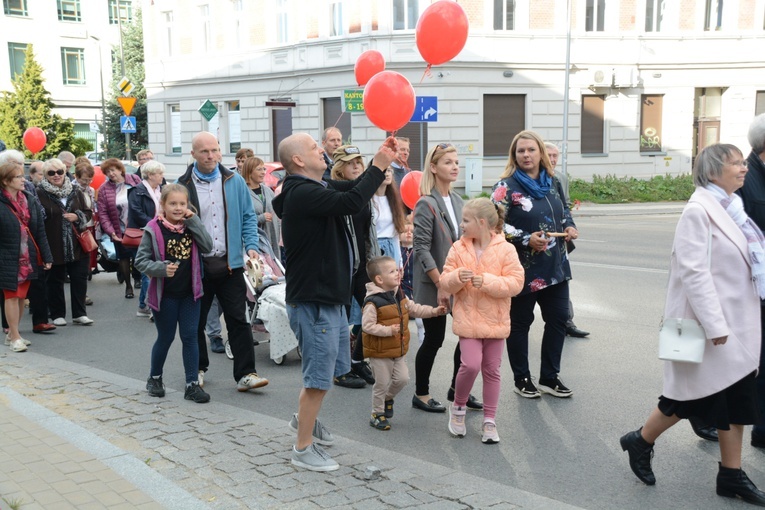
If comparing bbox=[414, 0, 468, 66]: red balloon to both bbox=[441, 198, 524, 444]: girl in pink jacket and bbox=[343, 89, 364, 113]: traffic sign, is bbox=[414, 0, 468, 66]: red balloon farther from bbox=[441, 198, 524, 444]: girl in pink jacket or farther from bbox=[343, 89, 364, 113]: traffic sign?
bbox=[343, 89, 364, 113]: traffic sign

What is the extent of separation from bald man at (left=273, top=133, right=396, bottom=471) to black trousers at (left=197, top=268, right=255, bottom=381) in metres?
1.89

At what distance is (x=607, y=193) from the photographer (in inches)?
1150

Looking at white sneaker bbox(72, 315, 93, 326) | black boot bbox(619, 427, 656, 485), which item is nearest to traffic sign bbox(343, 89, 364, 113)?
white sneaker bbox(72, 315, 93, 326)

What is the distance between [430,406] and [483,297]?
123 centimetres

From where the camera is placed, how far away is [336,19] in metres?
30.8

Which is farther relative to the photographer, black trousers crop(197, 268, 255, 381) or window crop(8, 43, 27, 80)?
window crop(8, 43, 27, 80)

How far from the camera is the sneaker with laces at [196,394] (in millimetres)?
6453

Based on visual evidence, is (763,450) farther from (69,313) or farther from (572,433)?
(69,313)

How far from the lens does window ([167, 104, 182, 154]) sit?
38.6 metres

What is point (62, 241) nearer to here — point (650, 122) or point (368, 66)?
point (368, 66)

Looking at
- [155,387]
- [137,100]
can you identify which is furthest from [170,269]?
[137,100]

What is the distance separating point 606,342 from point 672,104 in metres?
25.2

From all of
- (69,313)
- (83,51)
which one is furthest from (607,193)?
(83,51)

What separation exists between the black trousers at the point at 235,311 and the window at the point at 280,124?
26.4 metres
